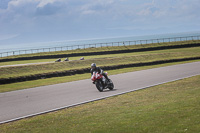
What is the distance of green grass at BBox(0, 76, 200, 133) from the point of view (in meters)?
7.95

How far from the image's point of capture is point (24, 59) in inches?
2233

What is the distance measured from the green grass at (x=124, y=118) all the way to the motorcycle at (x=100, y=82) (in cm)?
408

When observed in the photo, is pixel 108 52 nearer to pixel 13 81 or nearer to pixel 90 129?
pixel 13 81

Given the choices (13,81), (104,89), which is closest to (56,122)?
(104,89)

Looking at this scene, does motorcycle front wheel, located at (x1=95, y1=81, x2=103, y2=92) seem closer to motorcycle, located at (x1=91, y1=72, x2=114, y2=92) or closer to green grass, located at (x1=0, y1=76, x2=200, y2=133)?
motorcycle, located at (x1=91, y1=72, x2=114, y2=92)

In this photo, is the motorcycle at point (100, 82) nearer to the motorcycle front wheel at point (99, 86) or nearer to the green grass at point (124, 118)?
the motorcycle front wheel at point (99, 86)

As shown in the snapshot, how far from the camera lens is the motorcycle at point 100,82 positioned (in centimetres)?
1630

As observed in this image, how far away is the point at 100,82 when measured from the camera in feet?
54.5

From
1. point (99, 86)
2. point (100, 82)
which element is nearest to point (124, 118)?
point (99, 86)

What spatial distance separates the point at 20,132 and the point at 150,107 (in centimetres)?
409

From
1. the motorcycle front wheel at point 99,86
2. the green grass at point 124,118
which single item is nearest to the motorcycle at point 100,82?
the motorcycle front wheel at point 99,86

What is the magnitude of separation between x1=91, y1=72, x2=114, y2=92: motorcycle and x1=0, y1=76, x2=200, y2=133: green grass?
408 centimetres

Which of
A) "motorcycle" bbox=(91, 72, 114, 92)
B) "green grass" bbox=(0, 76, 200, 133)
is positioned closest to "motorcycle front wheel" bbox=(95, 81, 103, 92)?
"motorcycle" bbox=(91, 72, 114, 92)

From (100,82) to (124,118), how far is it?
7.55 m
